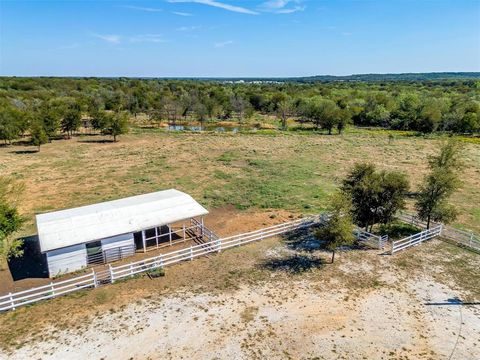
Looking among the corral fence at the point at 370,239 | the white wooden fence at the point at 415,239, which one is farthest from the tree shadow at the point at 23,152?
the white wooden fence at the point at 415,239

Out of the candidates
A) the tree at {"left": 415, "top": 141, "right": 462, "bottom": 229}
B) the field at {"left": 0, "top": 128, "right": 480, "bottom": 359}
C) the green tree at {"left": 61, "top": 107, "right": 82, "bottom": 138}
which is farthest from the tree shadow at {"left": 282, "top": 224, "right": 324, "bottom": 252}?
the green tree at {"left": 61, "top": 107, "right": 82, "bottom": 138}

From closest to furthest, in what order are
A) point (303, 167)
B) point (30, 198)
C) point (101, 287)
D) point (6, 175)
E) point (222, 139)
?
point (101, 287) < point (30, 198) < point (6, 175) < point (303, 167) < point (222, 139)

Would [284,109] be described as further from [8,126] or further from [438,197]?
[438,197]

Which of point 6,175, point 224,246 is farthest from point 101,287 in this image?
point 6,175

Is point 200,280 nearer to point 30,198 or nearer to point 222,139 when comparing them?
point 30,198

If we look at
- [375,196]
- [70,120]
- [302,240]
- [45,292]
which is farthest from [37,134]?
[375,196]

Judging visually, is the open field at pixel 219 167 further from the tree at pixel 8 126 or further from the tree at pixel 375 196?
the tree at pixel 375 196

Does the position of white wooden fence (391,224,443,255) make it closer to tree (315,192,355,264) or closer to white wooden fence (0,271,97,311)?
tree (315,192,355,264)
